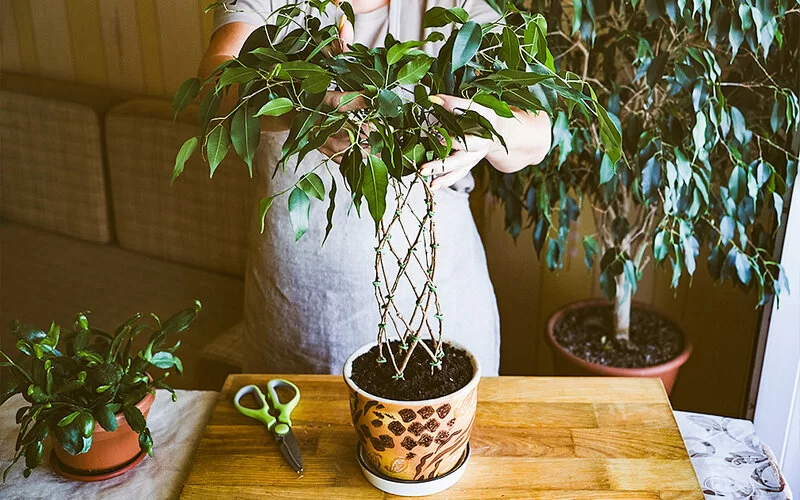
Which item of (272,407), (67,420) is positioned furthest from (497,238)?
(67,420)

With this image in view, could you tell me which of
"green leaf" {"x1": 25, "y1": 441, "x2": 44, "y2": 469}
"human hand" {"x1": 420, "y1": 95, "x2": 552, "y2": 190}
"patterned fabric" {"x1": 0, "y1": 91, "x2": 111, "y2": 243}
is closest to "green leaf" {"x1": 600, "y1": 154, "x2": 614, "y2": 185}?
"human hand" {"x1": 420, "y1": 95, "x2": 552, "y2": 190}

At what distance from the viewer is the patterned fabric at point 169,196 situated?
5.94 feet

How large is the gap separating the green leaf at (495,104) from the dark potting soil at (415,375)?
329mm

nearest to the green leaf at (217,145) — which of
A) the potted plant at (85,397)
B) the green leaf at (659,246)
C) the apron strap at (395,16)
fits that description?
the potted plant at (85,397)

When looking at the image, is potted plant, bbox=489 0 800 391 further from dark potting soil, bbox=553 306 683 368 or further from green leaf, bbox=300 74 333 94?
green leaf, bbox=300 74 333 94

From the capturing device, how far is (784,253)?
152 cm

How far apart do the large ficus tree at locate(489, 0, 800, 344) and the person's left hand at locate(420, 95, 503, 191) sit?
46cm

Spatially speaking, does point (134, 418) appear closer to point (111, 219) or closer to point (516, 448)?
point (516, 448)

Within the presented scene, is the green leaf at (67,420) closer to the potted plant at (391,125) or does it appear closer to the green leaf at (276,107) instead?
the potted plant at (391,125)

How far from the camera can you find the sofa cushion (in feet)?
6.00

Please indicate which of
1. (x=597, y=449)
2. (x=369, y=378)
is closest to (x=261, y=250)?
(x=369, y=378)

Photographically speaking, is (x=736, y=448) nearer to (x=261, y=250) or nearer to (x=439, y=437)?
(x=439, y=437)

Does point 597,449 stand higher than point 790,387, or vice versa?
point 597,449

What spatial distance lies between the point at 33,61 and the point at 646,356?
1470mm
